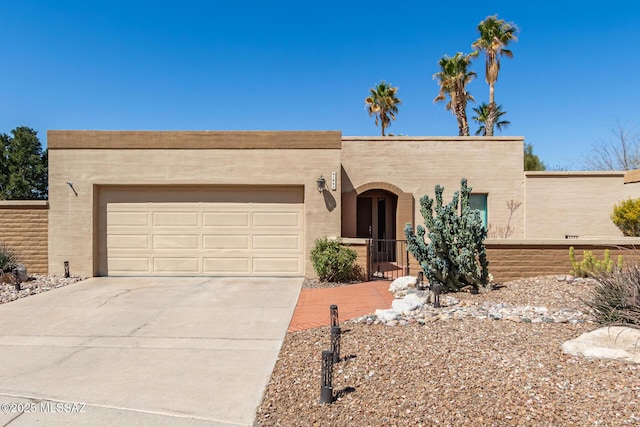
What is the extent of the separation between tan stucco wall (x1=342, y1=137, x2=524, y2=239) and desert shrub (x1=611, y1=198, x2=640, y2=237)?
8.31ft

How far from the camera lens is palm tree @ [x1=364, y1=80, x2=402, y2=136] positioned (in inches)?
1064

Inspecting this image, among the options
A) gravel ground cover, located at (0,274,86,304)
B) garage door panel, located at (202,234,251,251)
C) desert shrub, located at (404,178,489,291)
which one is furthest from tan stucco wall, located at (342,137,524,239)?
gravel ground cover, located at (0,274,86,304)

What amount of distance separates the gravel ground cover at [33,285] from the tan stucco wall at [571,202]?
13578 mm

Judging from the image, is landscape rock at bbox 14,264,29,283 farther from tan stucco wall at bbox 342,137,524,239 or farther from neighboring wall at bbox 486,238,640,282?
neighboring wall at bbox 486,238,640,282

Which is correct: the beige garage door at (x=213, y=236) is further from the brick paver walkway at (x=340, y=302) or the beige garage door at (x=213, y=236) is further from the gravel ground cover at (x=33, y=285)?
the brick paver walkway at (x=340, y=302)

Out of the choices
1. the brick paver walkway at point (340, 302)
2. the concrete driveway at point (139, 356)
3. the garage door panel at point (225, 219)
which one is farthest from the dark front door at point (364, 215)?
the concrete driveway at point (139, 356)

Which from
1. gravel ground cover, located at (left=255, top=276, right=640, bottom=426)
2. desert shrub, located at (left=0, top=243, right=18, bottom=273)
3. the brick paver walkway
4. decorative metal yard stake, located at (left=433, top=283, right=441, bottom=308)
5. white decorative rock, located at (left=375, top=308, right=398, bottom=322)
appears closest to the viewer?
→ gravel ground cover, located at (left=255, top=276, right=640, bottom=426)

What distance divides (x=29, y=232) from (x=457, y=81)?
2089cm

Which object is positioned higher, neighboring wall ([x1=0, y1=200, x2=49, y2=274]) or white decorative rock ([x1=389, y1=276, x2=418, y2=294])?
neighboring wall ([x1=0, y1=200, x2=49, y2=274])

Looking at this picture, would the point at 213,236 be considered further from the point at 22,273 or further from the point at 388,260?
the point at 388,260

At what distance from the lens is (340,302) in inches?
290

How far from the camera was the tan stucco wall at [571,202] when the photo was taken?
12.0m

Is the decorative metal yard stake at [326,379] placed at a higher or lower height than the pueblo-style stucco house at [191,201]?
lower

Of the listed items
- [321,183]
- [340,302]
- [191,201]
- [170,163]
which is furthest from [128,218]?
[340,302]
